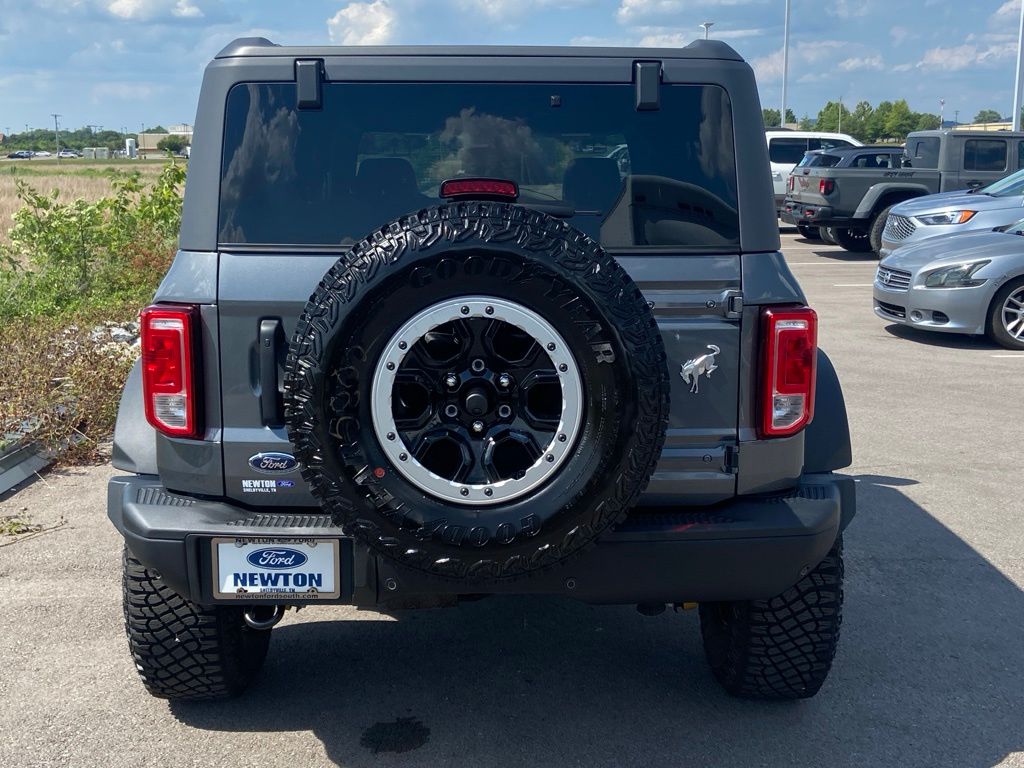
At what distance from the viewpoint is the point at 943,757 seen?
10.9 ft

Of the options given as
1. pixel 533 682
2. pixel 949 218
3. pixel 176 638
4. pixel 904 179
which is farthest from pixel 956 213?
pixel 176 638

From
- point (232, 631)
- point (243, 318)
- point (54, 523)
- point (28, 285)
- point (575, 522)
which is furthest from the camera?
point (28, 285)

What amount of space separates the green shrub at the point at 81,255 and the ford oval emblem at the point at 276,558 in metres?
8.33

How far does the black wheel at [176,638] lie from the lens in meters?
3.39

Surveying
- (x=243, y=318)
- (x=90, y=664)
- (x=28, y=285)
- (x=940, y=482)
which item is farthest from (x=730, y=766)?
(x=28, y=285)

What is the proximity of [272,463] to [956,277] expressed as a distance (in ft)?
29.4

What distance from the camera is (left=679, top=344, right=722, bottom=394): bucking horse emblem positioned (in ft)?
10.1

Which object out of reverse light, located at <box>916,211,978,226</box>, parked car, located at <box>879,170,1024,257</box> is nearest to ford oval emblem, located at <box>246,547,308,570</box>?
parked car, located at <box>879,170,1024,257</box>

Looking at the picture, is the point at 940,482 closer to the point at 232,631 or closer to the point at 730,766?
the point at 730,766

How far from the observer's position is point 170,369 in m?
3.06

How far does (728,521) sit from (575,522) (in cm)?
55

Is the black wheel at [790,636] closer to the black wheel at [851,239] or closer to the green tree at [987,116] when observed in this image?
the black wheel at [851,239]

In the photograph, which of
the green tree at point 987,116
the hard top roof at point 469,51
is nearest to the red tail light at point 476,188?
the hard top roof at point 469,51

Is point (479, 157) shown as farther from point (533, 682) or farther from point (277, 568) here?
point (533, 682)
